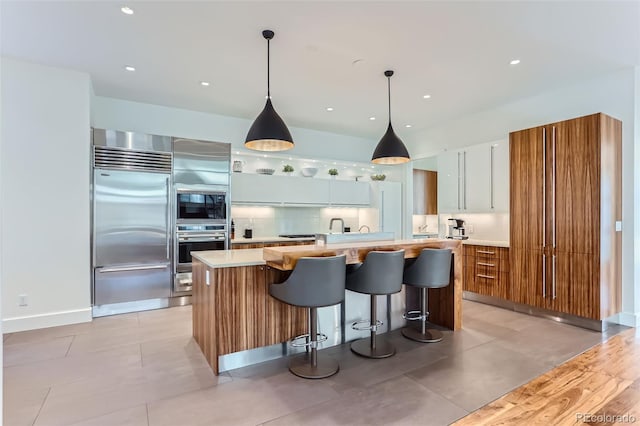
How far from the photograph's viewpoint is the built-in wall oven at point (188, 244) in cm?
493

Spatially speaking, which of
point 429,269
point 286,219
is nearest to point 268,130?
point 429,269

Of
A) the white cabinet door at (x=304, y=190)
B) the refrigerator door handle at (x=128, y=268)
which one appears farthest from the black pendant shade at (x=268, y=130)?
the white cabinet door at (x=304, y=190)

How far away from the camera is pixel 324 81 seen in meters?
4.36

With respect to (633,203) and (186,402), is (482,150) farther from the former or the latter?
(186,402)

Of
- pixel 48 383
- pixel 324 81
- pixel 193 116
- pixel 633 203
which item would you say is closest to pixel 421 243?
pixel 324 81

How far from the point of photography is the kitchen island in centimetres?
288

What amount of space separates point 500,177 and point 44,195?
19.6 ft

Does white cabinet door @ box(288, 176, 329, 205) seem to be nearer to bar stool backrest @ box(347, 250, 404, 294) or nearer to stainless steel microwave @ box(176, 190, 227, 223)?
stainless steel microwave @ box(176, 190, 227, 223)

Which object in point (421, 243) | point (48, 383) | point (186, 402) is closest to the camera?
point (186, 402)

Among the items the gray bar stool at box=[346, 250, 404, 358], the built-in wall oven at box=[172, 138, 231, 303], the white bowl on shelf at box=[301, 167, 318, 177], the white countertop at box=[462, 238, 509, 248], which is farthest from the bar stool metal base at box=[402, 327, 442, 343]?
the white bowl on shelf at box=[301, 167, 318, 177]

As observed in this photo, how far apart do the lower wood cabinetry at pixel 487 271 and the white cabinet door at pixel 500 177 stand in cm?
68

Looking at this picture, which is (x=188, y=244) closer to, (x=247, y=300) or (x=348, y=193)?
(x=247, y=300)

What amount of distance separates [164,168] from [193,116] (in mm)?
1179

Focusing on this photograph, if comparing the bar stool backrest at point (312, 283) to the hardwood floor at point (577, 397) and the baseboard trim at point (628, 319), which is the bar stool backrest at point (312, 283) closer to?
the hardwood floor at point (577, 397)
